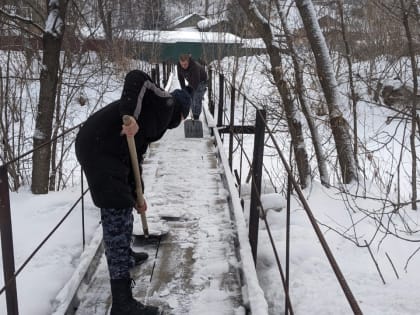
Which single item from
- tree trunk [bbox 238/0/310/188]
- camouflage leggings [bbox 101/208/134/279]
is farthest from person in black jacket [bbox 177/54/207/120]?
camouflage leggings [bbox 101/208/134/279]

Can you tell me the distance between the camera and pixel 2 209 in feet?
7.63

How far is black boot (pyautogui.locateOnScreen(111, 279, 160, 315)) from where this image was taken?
2.84 m

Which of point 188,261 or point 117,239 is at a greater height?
point 117,239

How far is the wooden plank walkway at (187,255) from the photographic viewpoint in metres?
3.14

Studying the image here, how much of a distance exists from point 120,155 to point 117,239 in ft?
1.70

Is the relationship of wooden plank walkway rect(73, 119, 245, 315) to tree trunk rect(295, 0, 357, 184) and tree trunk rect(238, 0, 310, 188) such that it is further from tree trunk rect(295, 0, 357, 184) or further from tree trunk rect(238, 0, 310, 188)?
tree trunk rect(238, 0, 310, 188)

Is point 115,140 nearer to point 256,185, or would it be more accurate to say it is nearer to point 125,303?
point 125,303

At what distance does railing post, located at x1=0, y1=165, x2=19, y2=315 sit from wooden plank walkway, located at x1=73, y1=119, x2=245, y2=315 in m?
0.54

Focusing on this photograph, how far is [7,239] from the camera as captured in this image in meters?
2.41

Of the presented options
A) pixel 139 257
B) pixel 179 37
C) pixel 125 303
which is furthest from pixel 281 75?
pixel 179 37

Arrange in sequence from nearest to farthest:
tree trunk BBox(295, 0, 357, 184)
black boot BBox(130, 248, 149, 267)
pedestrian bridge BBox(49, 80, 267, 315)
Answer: pedestrian bridge BBox(49, 80, 267, 315), black boot BBox(130, 248, 149, 267), tree trunk BBox(295, 0, 357, 184)

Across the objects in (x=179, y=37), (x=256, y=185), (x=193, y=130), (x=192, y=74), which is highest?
(x=179, y=37)

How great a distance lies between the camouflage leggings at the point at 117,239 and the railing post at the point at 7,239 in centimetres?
58

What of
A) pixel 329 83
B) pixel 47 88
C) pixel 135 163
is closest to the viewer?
pixel 135 163
